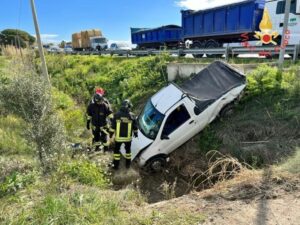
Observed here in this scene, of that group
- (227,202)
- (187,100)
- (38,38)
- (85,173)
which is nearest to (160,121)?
(187,100)

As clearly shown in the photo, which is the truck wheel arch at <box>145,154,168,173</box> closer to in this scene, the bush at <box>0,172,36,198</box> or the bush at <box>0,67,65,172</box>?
the bush at <box>0,67,65,172</box>

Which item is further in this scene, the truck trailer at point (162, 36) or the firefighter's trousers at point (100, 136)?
the truck trailer at point (162, 36)

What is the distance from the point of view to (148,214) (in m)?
4.33

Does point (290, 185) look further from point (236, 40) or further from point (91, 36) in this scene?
point (91, 36)

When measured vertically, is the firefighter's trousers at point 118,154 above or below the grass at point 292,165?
below

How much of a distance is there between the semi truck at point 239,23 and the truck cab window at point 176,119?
7403 millimetres

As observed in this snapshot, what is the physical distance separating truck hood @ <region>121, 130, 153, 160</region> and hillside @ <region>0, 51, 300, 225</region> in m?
0.45

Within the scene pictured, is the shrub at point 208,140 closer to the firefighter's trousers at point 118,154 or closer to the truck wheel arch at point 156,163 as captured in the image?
the truck wheel arch at point 156,163

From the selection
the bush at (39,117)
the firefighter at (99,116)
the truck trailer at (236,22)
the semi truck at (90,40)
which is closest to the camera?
the bush at (39,117)

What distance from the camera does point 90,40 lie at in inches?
1517

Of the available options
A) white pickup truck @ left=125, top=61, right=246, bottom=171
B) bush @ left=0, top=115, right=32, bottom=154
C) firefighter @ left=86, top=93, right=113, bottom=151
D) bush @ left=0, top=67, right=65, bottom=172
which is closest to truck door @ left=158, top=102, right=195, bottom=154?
A: white pickup truck @ left=125, top=61, right=246, bottom=171

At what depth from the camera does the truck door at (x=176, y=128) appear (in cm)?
750

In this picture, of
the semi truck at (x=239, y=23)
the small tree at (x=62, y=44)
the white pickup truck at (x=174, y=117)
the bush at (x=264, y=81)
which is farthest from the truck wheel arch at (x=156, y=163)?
the small tree at (x=62, y=44)

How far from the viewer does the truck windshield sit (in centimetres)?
747
